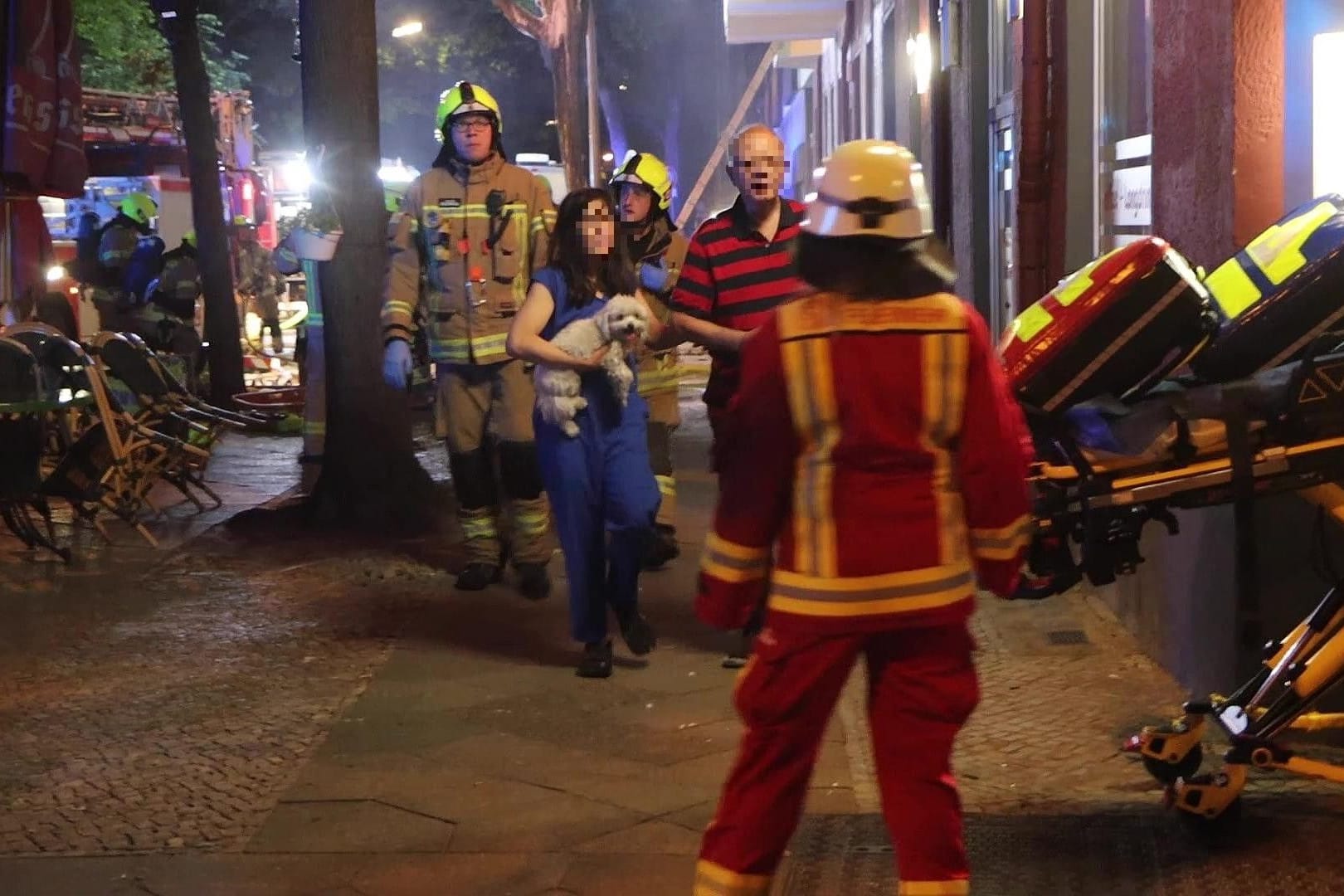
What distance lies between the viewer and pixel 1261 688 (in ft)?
14.9

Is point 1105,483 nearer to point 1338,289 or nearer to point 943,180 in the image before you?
point 1338,289

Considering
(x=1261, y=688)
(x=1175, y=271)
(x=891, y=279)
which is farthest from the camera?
(x=1261, y=688)

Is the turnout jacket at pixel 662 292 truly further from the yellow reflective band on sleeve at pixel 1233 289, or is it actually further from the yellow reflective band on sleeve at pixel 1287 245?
the yellow reflective band on sleeve at pixel 1287 245

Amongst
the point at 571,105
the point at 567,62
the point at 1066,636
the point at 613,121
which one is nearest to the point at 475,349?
the point at 1066,636

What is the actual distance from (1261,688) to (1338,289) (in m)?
1.05

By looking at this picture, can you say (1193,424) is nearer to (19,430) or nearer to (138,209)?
(19,430)

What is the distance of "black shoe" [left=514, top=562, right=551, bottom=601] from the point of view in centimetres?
784

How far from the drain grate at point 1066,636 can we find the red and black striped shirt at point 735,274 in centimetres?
168

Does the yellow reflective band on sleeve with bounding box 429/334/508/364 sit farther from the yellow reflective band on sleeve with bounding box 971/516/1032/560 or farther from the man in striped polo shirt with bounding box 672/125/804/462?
the yellow reflective band on sleeve with bounding box 971/516/1032/560

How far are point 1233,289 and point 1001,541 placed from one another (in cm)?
144

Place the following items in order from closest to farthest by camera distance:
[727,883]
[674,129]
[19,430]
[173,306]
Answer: [727,883], [19,430], [173,306], [674,129]

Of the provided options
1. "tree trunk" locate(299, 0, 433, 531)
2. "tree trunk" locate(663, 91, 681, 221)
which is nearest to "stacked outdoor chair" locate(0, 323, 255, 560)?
"tree trunk" locate(299, 0, 433, 531)

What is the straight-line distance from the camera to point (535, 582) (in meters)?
7.84

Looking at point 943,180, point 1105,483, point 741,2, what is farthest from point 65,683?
point 741,2
